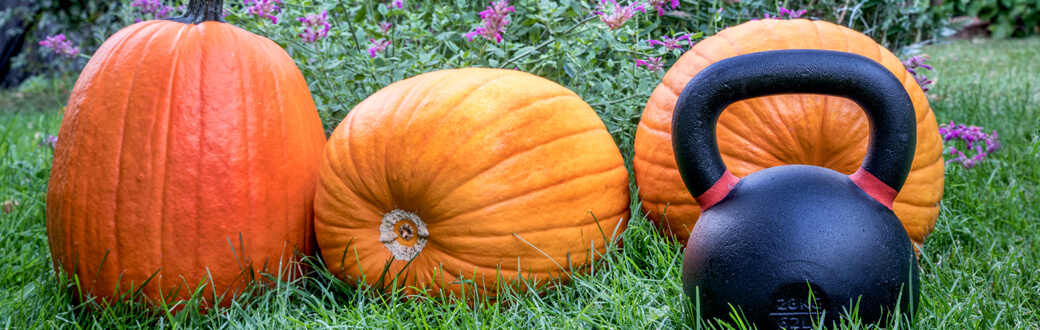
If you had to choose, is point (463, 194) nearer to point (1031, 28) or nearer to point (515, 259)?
point (515, 259)

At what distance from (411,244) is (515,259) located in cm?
27

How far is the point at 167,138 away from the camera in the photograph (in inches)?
63.5

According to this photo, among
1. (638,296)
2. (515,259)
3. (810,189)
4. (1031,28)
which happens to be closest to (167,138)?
(515,259)

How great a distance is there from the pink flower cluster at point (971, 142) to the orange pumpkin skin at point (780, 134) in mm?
945

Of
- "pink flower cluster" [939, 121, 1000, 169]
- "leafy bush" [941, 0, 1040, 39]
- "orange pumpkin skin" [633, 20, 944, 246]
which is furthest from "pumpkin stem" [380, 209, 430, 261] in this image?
"leafy bush" [941, 0, 1040, 39]

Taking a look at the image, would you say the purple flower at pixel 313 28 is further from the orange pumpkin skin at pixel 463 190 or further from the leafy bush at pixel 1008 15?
the leafy bush at pixel 1008 15

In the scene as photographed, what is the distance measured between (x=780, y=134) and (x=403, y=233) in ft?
3.26

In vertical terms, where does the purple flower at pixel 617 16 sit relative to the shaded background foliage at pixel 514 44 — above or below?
above

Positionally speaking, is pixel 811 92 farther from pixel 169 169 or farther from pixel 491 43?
pixel 169 169

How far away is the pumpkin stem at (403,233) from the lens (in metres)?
1.66

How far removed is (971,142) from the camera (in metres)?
2.65

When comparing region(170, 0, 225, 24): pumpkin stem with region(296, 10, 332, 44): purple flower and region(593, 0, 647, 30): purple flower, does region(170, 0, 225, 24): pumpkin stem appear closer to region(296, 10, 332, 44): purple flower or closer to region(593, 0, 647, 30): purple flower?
region(296, 10, 332, 44): purple flower

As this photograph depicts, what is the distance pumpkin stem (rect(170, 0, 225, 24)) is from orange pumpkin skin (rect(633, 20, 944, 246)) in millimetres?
1228

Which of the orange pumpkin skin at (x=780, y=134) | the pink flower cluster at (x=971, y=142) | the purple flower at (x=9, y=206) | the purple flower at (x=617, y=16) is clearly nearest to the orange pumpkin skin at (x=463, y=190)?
the orange pumpkin skin at (x=780, y=134)
